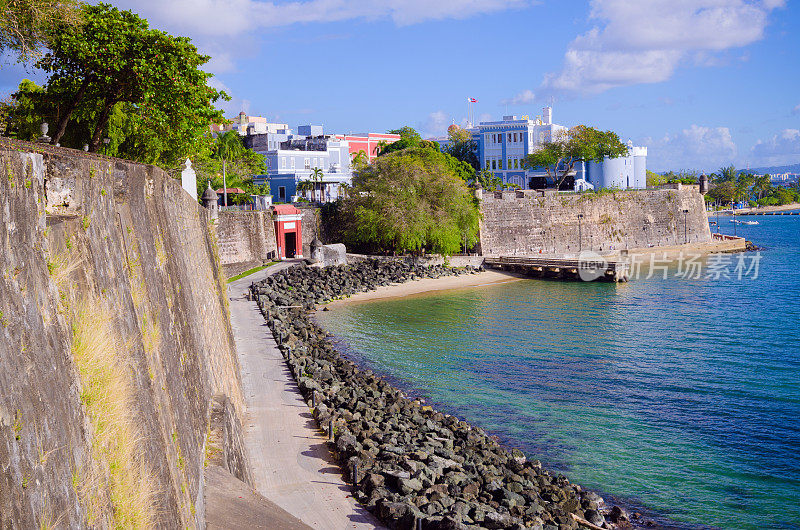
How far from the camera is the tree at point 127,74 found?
18.4 meters

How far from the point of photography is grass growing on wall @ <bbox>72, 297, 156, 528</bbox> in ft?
17.2

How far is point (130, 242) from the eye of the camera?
801 centimetres

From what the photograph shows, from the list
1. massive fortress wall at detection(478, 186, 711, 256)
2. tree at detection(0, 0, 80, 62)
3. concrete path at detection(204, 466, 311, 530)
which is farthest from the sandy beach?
concrete path at detection(204, 466, 311, 530)

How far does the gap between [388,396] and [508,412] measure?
3481 millimetres

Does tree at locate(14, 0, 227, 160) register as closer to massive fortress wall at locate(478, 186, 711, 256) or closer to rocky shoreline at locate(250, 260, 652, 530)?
rocky shoreline at locate(250, 260, 652, 530)

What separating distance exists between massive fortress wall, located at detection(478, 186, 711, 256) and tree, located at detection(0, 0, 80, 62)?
42701 millimetres

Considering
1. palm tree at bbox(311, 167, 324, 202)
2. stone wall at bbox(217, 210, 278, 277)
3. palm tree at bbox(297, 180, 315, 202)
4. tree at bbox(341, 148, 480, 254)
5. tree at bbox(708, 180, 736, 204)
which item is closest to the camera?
stone wall at bbox(217, 210, 278, 277)

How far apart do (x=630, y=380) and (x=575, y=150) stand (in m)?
52.4

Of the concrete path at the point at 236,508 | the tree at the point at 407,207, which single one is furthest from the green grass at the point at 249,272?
the concrete path at the point at 236,508

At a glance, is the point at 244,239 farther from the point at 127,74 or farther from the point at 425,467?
the point at 425,467

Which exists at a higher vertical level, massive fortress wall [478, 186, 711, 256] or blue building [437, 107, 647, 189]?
blue building [437, 107, 647, 189]

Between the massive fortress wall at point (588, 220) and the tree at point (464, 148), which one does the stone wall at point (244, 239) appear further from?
the tree at point (464, 148)

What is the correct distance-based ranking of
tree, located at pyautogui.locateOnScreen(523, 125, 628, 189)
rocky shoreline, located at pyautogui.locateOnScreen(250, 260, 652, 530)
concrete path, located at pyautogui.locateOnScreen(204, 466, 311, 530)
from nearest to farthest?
concrete path, located at pyautogui.locateOnScreen(204, 466, 311, 530) → rocky shoreline, located at pyautogui.locateOnScreen(250, 260, 652, 530) → tree, located at pyautogui.locateOnScreen(523, 125, 628, 189)

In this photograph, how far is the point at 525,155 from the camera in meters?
78.1
